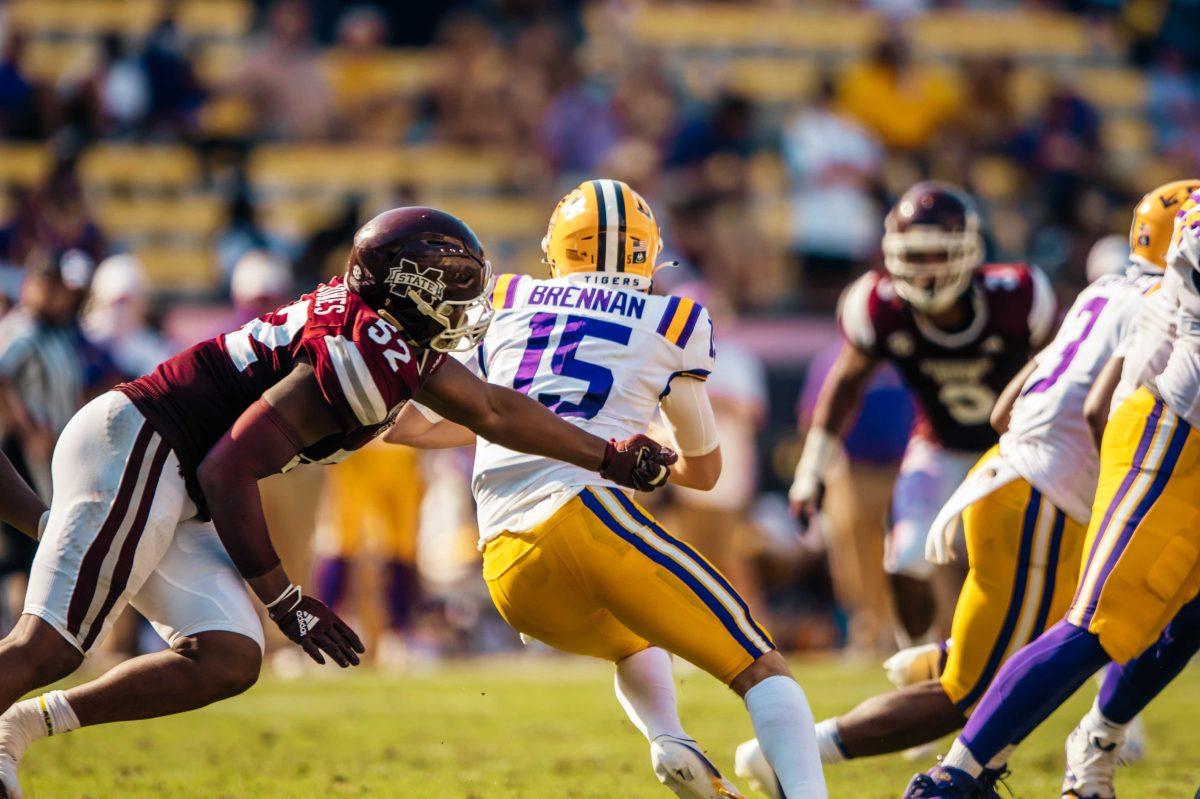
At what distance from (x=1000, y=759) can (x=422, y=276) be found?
1.89m

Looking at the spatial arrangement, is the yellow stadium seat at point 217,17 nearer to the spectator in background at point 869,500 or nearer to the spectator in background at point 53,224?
the spectator in background at point 53,224

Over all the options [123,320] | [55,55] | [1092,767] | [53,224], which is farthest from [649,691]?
[55,55]

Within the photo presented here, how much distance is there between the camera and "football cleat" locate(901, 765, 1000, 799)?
13.8ft

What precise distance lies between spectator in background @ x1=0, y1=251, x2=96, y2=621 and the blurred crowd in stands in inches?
71.6

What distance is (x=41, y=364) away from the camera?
27.2 ft

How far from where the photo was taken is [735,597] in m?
4.23

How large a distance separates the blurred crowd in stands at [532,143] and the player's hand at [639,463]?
6.14m

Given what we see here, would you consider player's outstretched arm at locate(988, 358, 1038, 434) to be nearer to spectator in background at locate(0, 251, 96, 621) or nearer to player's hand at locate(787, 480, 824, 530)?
player's hand at locate(787, 480, 824, 530)

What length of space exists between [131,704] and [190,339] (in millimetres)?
7319

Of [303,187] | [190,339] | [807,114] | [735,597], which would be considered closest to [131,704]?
[735,597]

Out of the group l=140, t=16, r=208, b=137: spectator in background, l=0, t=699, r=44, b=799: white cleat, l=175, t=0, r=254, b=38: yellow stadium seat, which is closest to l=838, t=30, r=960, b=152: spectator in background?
l=175, t=0, r=254, b=38: yellow stadium seat

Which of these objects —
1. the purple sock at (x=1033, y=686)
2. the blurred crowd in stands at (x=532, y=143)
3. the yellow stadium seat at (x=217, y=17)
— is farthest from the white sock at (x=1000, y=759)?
the yellow stadium seat at (x=217, y=17)

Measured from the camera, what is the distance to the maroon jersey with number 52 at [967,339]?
589cm

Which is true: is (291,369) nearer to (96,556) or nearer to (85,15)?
(96,556)
